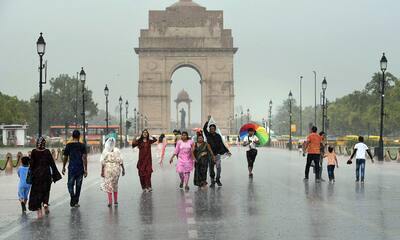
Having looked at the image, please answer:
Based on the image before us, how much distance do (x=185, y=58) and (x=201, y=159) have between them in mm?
98640

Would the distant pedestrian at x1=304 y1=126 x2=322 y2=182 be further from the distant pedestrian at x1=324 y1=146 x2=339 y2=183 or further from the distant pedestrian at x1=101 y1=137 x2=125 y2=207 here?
the distant pedestrian at x1=101 y1=137 x2=125 y2=207

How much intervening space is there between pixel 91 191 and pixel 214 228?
31.2 feet

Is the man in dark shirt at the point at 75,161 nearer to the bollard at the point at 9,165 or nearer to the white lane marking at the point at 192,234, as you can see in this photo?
the white lane marking at the point at 192,234

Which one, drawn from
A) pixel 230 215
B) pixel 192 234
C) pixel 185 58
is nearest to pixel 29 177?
pixel 230 215

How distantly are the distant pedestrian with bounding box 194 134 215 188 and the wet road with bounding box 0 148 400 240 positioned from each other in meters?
0.29

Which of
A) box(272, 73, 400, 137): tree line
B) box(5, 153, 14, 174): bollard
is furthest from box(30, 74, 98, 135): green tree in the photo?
box(5, 153, 14, 174): bollard

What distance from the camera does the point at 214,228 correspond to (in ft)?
41.4

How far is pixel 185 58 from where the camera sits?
392 feet

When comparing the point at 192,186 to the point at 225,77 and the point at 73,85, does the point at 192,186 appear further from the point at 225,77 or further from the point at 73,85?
the point at 73,85

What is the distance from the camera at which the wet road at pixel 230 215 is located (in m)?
12.1

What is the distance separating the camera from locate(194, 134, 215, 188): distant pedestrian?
69.7ft

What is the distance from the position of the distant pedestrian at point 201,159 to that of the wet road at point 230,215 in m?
0.29

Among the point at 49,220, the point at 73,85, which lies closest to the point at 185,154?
the point at 49,220

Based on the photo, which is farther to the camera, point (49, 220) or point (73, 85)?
Result: point (73, 85)
